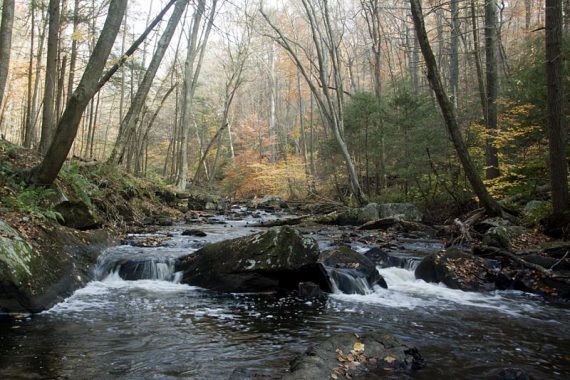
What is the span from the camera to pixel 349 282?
787 centimetres

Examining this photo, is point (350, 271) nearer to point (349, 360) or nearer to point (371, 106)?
point (349, 360)

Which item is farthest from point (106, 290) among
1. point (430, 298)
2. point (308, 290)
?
point (430, 298)

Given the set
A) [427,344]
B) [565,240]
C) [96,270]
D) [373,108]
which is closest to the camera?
[427,344]

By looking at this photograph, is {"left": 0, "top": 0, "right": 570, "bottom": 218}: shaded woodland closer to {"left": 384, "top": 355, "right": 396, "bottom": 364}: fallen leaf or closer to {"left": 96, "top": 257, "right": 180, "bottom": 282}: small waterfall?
{"left": 96, "top": 257, "right": 180, "bottom": 282}: small waterfall

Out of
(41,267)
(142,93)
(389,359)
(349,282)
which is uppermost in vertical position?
(142,93)

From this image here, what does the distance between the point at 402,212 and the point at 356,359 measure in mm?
12430

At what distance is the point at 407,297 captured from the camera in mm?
7539

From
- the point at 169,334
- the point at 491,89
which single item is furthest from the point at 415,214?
the point at 169,334

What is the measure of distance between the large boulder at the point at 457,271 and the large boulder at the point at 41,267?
658 centimetres

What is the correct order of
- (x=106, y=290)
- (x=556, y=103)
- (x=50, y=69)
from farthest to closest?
(x=50, y=69), (x=556, y=103), (x=106, y=290)

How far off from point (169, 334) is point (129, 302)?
177 centimetres

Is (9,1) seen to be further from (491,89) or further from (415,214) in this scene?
(491,89)

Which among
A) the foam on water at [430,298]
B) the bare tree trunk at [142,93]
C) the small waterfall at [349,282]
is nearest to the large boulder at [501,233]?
the foam on water at [430,298]

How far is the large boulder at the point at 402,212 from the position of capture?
15656mm
